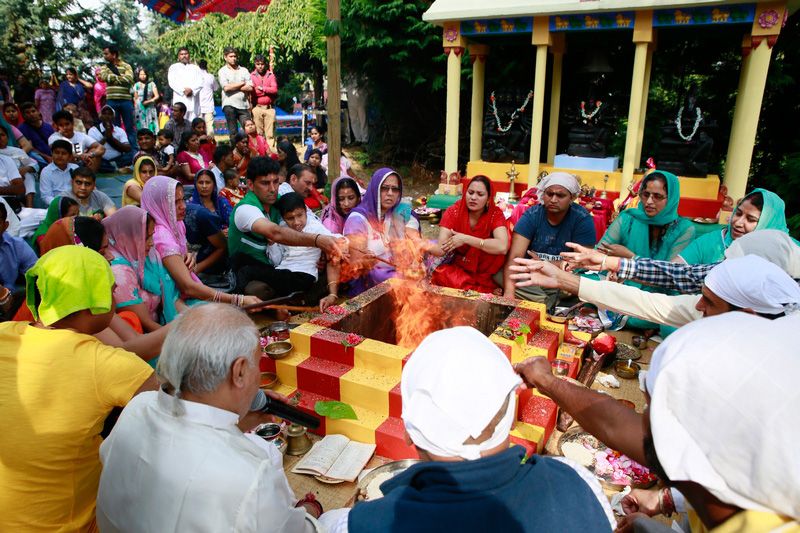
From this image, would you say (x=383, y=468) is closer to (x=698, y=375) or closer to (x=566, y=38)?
(x=698, y=375)

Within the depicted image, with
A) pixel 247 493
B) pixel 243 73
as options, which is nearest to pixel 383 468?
pixel 247 493

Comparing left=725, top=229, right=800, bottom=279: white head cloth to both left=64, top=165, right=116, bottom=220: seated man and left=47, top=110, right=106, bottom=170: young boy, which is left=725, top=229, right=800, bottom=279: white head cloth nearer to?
left=64, top=165, right=116, bottom=220: seated man

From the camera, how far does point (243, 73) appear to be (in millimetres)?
12336

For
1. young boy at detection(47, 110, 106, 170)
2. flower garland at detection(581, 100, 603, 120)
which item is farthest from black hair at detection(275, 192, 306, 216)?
flower garland at detection(581, 100, 603, 120)

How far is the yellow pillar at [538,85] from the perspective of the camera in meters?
9.58

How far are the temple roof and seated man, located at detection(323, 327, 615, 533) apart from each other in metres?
9.36

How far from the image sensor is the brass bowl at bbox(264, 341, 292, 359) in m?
3.59

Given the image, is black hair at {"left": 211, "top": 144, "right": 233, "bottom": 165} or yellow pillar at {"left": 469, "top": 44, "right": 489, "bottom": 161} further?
yellow pillar at {"left": 469, "top": 44, "right": 489, "bottom": 161}

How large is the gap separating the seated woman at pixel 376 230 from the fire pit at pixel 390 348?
3.09 feet

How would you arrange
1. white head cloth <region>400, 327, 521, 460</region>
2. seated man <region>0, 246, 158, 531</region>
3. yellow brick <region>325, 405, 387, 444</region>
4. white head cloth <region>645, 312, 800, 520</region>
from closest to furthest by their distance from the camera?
white head cloth <region>645, 312, 800, 520</region> < white head cloth <region>400, 327, 521, 460</region> < seated man <region>0, 246, 158, 531</region> < yellow brick <region>325, 405, 387, 444</region>

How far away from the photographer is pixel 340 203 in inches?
231

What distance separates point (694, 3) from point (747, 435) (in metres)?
9.45

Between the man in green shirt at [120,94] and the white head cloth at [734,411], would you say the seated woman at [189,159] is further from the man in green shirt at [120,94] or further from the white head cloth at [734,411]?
the white head cloth at [734,411]

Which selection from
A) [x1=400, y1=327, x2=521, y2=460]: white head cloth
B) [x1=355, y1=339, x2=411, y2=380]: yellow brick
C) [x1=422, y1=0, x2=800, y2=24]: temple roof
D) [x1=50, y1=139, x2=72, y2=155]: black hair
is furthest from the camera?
[x1=422, y1=0, x2=800, y2=24]: temple roof
